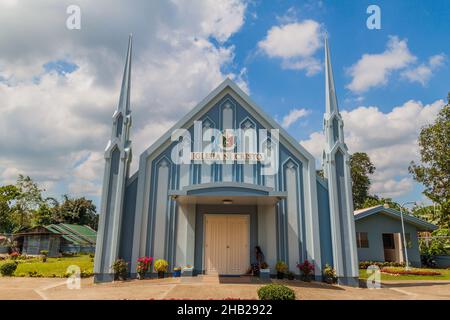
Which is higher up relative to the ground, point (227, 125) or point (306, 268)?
point (227, 125)

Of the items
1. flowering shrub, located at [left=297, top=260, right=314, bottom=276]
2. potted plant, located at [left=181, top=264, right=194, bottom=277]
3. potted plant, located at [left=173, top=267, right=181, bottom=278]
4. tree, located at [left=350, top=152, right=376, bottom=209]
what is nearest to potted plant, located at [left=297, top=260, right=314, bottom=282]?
flowering shrub, located at [left=297, top=260, right=314, bottom=276]

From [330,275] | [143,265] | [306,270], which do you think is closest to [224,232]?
[143,265]

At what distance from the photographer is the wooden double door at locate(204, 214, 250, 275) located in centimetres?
1395

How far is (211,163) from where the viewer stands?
1466 centimetres

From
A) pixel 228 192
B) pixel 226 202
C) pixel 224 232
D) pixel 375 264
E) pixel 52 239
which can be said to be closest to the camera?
pixel 228 192

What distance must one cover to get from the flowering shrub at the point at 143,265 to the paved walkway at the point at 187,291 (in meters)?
0.49

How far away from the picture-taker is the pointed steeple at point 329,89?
15.1 metres

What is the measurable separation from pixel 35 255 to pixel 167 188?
2368 centimetres

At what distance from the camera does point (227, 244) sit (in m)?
14.2

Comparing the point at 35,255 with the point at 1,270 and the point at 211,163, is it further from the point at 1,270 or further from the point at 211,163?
the point at 211,163

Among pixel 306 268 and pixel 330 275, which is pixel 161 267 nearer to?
pixel 306 268

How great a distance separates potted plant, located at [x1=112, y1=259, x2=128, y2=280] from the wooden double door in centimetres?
354

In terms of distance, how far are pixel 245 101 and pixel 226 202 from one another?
5188 mm

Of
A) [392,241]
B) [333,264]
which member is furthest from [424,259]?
[333,264]
